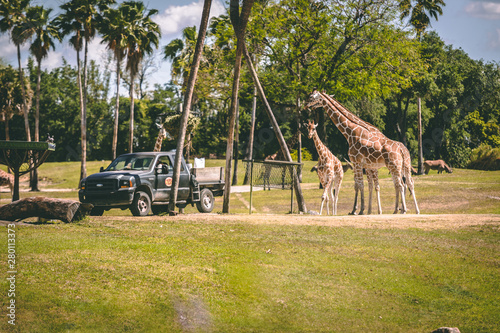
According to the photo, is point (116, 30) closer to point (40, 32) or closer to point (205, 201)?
point (40, 32)

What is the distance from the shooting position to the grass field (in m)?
8.13

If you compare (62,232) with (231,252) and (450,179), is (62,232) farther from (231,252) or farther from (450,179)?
(450,179)

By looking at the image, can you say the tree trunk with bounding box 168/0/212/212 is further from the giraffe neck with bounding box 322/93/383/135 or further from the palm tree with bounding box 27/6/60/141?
the palm tree with bounding box 27/6/60/141

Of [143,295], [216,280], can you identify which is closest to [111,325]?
[143,295]

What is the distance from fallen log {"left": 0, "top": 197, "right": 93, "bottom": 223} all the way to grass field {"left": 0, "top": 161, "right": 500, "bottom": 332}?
1.18 ft

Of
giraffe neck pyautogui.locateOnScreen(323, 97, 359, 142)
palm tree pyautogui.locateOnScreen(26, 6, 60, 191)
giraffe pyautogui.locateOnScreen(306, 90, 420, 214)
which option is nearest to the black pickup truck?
giraffe pyautogui.locateOnScreen(306, 90, 420, 214)

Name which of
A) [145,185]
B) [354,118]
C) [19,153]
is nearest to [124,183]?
[145,185]

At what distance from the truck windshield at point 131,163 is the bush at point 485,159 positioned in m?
37.2

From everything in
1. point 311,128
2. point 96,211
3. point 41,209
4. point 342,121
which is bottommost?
point 96,211

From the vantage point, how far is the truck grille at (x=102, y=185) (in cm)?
1661

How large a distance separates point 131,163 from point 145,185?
137 cm

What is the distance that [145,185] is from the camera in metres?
17.5

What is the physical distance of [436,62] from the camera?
46.9 m

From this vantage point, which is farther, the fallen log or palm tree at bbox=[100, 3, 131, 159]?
palm tree at bbox=[100, 3, 131, 159]
